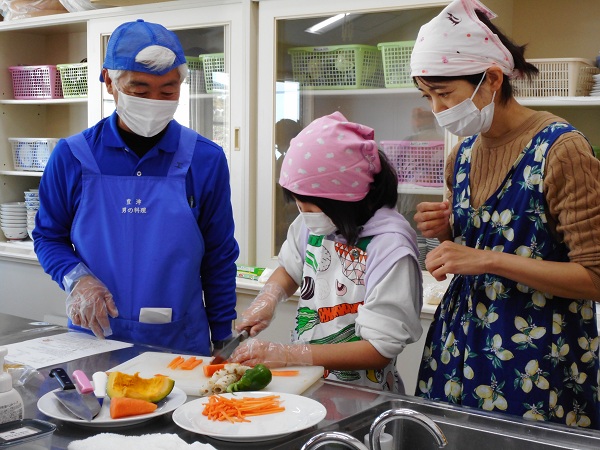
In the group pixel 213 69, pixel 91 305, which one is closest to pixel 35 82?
pixel 213 69

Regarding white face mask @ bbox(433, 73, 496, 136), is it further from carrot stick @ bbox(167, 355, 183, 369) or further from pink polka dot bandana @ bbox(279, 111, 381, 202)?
carrot stick @ bbox(167, 355, 183, 369)

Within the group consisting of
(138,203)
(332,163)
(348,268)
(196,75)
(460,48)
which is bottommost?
(348,268)

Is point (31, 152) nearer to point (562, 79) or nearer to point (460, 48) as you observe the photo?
point (562, 79)

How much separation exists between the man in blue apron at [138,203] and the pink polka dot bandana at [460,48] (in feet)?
2.14

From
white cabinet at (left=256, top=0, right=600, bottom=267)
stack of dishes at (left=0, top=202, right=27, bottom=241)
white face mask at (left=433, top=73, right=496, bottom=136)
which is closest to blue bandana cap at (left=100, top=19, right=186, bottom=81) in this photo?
white face mask at (left=433, top=73, right=496, bottom=136)

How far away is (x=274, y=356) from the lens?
58.2 inches

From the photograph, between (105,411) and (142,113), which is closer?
(105,411)

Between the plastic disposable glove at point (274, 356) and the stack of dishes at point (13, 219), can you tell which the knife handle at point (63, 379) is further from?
the stack of dishes at point (13, 219)

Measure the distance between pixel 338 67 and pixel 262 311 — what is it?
1661mm

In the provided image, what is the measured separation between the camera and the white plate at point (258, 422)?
1.12 meters

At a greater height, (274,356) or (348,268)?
(348,268)

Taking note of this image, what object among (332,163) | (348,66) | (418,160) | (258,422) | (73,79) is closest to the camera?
(258,422)

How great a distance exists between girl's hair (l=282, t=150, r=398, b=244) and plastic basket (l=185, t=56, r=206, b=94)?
1848mm

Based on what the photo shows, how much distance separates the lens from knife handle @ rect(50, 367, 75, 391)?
1279 mm
